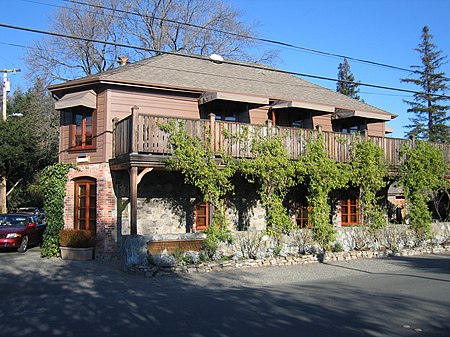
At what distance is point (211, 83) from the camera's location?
751 inches

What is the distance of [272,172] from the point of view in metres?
15.8

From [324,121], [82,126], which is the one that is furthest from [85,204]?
[324,121]

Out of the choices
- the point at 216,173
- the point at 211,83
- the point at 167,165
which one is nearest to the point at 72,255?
the point at 167,165

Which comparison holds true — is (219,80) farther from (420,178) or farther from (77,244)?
(420,178)

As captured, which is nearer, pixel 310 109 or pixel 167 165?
pixel 167 165

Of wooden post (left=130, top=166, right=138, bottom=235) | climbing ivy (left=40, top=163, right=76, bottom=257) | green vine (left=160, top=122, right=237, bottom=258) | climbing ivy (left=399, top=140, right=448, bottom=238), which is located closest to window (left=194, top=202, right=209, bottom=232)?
green vine (left=160, top=122, right=237, bottom=258)

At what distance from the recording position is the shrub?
52.9 ft

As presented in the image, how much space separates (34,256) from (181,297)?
9.34 metres

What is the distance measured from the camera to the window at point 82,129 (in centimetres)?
1730

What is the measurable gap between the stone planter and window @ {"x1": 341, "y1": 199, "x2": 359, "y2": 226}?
11612mm

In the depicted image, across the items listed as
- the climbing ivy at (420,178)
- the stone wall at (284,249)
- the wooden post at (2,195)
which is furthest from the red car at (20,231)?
the climbing ivy at (420,178)

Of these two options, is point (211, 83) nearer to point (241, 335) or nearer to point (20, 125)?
point (241, 335)

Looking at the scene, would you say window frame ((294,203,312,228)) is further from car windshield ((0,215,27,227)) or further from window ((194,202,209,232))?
car windshield ((0,215,27,227))

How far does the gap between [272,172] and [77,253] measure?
7318 mm
